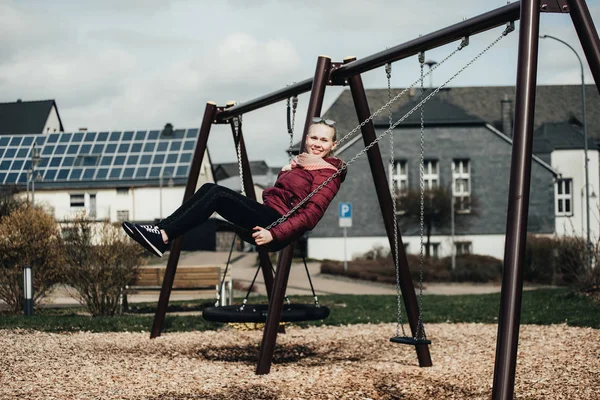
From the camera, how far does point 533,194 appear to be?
140 feet

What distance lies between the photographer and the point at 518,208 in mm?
4555

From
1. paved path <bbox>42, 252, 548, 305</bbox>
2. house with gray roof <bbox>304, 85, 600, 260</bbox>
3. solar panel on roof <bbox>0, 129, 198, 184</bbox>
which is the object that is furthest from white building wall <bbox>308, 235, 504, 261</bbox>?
solar panel on roof <bbox>0, 129, 198, 184</bbox>

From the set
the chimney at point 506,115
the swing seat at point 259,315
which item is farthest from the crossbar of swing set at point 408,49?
the chimney at point 506,115

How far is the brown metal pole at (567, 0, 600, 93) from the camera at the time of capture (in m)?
5.04

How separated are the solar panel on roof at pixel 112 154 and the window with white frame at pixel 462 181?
556 inches

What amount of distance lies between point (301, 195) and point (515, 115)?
→ 5.34ft

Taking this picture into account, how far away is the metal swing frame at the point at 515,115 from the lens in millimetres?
4434

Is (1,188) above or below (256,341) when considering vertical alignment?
above

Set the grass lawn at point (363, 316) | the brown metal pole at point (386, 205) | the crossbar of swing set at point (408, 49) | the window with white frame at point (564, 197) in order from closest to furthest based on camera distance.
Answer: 1. the crossbar of swing set at point (408, 49)
2. the brown metal pole at point (386, 205)
3. the grass lawn at point (363, 316)
4. the window with white frame at point (564, 197)

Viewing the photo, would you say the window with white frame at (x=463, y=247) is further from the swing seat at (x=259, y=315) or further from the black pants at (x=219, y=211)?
the black pants at (x=219, y=211)

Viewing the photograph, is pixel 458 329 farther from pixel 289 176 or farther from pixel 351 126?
pixel 351 126

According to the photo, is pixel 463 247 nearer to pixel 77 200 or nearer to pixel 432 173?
pixel 432 173

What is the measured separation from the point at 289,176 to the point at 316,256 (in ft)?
116

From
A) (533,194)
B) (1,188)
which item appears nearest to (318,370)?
(1,188)
